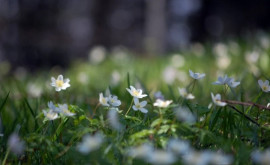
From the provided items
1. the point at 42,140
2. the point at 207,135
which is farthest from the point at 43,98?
the point at 207,135

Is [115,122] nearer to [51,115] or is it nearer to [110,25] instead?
[51,115]

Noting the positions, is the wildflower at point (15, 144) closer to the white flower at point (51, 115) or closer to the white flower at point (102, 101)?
the white flower at point (51, 115)

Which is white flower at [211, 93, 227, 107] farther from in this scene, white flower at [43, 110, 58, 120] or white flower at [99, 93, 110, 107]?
white flower at [43, 110, 58, 120]

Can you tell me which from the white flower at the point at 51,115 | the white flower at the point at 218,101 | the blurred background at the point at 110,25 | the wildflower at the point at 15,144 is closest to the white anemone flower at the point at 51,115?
the white flower at the point at 51,115

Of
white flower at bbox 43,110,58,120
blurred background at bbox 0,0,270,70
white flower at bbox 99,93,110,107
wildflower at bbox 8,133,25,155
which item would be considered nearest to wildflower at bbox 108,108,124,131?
white flower at bbox 99,93,110,107

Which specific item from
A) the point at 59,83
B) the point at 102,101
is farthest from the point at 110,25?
the point at 102,101

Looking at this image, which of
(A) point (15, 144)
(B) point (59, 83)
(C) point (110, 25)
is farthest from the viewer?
(C) point (110, 25)

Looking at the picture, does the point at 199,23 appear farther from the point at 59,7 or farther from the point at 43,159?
the point at 43,159
